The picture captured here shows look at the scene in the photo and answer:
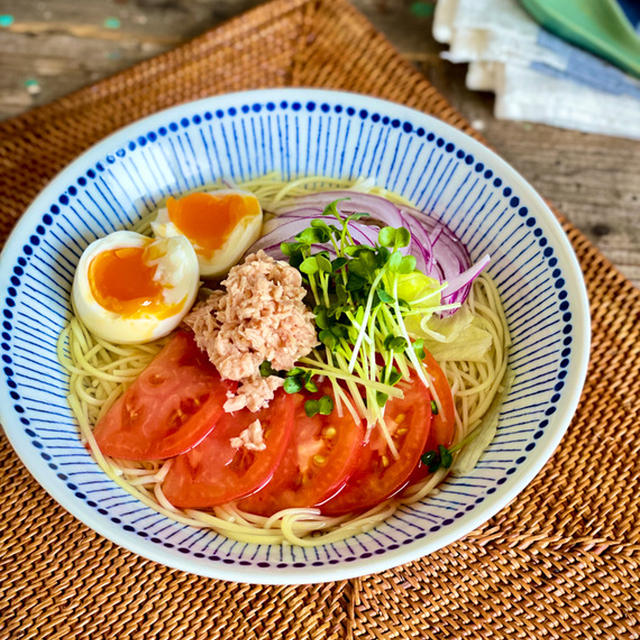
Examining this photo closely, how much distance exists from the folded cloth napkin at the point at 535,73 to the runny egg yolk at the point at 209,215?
1620mm

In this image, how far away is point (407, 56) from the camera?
383 centimetres

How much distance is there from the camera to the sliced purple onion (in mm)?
2607

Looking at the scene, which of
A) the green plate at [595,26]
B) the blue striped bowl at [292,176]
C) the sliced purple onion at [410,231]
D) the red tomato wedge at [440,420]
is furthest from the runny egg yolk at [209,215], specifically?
the green plate at [595,26]

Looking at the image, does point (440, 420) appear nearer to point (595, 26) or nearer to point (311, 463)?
point (311, 463)

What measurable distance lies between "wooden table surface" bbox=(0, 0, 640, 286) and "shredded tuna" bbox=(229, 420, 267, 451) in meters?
1.93

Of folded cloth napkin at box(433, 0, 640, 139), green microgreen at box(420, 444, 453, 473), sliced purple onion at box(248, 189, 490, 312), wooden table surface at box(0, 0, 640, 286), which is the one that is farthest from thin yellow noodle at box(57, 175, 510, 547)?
folded cloth napkin at box(433, 0, 640, 139)

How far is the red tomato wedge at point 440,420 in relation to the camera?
94.7 inches

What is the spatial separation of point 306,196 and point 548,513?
1.52m

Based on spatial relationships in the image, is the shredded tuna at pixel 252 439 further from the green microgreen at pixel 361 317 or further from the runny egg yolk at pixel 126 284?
the runny egg yolk at pixel 126 284

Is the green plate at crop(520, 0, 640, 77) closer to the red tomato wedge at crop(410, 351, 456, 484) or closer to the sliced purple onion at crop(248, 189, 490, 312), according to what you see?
the sliced purple onion at crop(248, 189, 490, 312)

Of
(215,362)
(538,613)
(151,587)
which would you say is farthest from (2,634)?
(538,613)

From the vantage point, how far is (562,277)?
2.44 metres

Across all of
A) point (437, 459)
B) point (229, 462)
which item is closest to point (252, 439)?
point (229, 462)

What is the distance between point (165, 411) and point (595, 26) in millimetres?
3022
